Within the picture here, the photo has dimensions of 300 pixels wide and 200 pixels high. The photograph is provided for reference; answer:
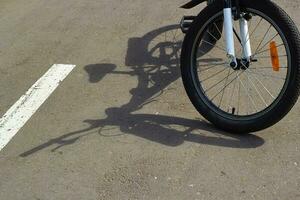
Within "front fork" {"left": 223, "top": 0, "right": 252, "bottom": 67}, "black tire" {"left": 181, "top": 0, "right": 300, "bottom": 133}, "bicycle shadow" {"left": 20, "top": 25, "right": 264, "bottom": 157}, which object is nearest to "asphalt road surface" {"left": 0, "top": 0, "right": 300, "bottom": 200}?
"bicycle shadow" {"left": 20, "top": 25, "right": 264, "bottom": 157}

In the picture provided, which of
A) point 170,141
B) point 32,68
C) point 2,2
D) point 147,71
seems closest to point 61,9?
point 2,2

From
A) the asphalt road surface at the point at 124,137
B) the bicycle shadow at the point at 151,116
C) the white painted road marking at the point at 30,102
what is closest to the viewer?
the asphalt road surface at the point at 124,137

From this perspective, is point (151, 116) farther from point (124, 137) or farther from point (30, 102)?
point (30, 102)

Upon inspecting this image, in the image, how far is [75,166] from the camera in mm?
3684

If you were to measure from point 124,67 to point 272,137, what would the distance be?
1780 mm

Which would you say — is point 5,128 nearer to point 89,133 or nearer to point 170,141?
point 89,133

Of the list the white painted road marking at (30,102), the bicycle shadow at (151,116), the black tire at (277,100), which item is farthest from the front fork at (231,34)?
the white painted road marking at (30,102)

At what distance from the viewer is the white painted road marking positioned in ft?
13.6

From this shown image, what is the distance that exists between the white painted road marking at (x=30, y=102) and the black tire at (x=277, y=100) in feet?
4.58

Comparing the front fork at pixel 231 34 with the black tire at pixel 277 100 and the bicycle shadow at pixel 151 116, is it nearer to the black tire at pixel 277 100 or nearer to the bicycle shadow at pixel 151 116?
the black tire at pixel 277 100

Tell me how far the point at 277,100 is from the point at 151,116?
3.46ft

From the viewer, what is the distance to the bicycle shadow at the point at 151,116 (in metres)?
3.86

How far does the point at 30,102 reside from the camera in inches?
178

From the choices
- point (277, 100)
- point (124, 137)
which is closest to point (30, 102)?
point (124, 137)
